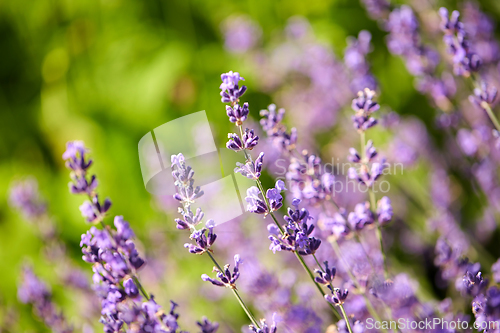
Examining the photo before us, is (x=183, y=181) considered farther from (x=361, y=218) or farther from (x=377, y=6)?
(x=377, y=6)

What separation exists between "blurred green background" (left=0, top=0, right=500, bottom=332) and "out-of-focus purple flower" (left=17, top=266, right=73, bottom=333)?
103cm

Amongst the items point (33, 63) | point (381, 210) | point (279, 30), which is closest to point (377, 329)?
point (381, 210)

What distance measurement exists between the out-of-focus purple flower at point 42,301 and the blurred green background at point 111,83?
3.38 ft

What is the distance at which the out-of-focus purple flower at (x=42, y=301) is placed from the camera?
3.93 ft

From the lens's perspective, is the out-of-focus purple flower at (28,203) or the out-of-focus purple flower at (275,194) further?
the out-of-focus purple flower at (28,203)

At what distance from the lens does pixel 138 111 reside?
8.76 ft

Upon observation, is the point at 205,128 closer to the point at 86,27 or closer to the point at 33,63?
the point at 86,27

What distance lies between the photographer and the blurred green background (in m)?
2.62

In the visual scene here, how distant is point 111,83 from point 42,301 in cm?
193

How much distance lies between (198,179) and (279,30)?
1.80 metres

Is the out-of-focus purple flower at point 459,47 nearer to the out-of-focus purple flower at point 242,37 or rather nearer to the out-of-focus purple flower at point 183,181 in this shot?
the out-of-focus purple flower at point 183,181
